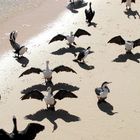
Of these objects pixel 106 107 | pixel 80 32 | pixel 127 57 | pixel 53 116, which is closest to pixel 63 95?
pixel 53 116

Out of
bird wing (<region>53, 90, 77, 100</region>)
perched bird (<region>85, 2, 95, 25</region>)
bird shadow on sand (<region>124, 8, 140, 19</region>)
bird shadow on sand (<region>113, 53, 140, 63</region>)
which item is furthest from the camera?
bird shadow on sand (<region>124, 8, 140, 19</region>)

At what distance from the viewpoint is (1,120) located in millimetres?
20750

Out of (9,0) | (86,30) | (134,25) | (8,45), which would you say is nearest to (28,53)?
(8,45)

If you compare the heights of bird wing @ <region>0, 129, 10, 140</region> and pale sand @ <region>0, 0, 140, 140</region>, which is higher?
pale sand @ <region>0, 0, 140, 140</region>

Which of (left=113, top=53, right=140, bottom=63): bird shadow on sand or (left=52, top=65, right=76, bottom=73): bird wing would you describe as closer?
(left=52, top=65, right=76, bottom=73): bird wing

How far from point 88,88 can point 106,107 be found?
1.75 metres

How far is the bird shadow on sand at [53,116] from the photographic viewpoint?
67.7ft

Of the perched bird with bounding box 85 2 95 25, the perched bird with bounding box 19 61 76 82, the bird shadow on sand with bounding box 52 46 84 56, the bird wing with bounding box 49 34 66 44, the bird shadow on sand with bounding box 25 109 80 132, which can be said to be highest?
the perched bird with bounding box 85 2 95 25

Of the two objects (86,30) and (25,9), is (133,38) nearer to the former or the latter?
(86,30)

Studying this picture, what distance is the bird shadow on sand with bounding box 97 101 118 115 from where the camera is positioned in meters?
21.0

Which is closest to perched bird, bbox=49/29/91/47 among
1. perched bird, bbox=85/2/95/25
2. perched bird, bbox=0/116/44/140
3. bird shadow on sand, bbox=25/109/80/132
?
perched bird, bbox=85/2/95/25

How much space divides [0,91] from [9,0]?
42.7 ft

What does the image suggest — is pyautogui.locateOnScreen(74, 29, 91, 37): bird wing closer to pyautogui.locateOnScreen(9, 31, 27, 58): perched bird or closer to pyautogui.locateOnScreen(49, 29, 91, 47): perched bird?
pyautogui.locateOnScreen(49, 29, 91, 47): perched bird

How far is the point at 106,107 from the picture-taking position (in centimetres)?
2131
